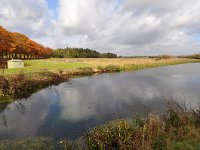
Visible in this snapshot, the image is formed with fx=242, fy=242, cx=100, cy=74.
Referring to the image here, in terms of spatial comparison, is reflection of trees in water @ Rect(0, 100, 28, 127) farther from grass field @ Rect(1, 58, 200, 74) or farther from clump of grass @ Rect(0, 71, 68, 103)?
grass field @ Rect(1, 58, 200, 74)

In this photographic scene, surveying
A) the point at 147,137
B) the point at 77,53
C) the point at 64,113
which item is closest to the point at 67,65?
the point at 64,113

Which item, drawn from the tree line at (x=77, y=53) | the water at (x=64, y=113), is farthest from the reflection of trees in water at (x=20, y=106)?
the tree line at (x=77, y=53)

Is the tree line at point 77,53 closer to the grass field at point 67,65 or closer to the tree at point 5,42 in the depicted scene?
the grass field at point 67,65

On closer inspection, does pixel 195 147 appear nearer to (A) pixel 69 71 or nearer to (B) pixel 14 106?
(B) pixel 14 106

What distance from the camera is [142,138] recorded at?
1150 centimetres

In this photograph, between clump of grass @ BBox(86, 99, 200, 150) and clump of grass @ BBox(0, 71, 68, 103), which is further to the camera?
clump of grass @ BBox(0, 71, 68, 103)

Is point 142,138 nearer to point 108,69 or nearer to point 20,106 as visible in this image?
point 20,106

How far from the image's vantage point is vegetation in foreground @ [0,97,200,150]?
11.3m

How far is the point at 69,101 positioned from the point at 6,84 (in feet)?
29.1

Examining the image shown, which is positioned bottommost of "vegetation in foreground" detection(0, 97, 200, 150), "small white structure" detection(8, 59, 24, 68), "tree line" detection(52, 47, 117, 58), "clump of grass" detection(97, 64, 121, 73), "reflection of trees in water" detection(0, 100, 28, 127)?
"reflection of trees in water" detection(0, 100, 28, 127)

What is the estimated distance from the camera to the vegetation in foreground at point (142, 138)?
37.0 feet

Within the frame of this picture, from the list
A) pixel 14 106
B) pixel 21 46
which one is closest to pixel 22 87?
pixel 14 106

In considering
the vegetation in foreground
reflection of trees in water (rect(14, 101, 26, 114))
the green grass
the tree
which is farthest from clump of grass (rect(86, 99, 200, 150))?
the tree

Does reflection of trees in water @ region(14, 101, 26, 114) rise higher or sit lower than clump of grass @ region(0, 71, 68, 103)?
lower
